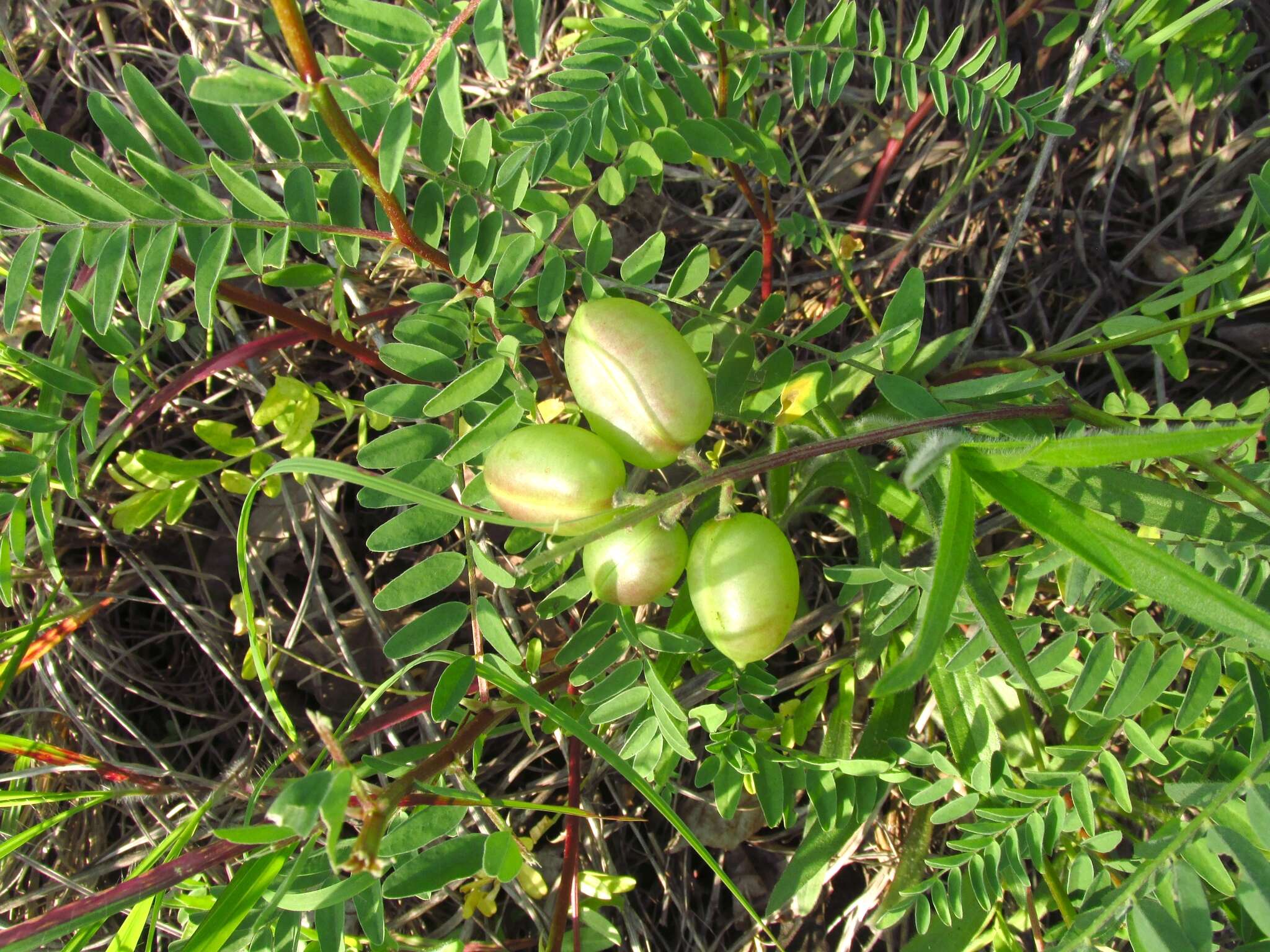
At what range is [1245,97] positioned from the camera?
135 inches

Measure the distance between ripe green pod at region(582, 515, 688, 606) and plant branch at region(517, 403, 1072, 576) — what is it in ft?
0.20

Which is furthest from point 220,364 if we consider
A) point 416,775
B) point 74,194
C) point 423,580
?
point 416,775

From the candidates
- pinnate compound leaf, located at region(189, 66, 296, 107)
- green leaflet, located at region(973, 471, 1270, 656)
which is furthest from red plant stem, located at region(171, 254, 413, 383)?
green leaflet, located at region(973, 471, 1270, 656)

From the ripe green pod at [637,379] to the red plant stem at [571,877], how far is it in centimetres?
88

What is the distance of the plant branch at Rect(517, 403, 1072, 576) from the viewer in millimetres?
1717

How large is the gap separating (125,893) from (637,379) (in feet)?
5.02

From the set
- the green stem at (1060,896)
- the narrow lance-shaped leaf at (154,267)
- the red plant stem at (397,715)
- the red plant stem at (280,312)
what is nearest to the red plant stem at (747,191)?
the red plant stem at (280,312)

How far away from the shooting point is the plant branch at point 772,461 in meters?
1.72

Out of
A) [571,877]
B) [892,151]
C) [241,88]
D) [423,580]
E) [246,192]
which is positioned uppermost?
[241,88]

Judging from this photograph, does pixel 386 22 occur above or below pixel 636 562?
above

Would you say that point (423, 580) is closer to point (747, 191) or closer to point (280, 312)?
point (280, 312)

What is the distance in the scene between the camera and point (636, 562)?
72.9 inches

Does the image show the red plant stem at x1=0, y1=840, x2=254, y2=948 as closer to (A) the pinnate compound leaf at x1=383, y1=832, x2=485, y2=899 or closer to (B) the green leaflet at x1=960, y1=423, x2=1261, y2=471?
(A) the pinnate compound leaf at x1=383, y1=832, x2=485, y2=899

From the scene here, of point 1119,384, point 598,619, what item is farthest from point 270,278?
point 1119,384
